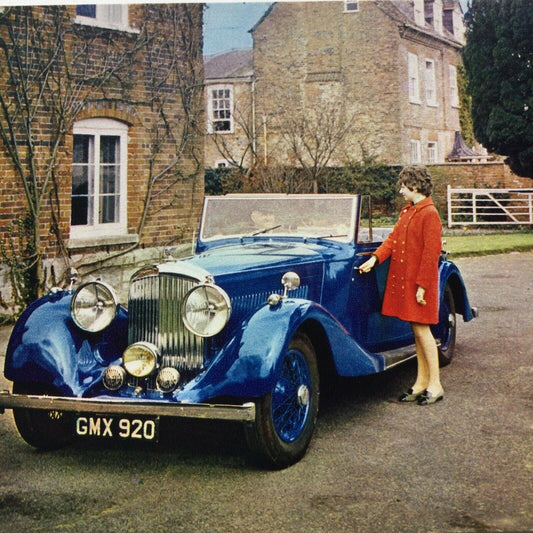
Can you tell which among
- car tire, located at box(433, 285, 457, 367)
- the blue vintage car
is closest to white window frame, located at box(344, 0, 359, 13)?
car tire, located at box(433, 285, 457, 367)

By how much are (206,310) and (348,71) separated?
959 inches

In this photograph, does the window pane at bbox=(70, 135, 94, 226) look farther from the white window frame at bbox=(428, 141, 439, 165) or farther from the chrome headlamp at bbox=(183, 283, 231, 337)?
the white window frame at bbox=(428, 141, 439, 165)

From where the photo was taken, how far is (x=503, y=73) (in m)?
19.9

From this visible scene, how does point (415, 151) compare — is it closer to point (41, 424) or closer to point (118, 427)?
point (41, 424)

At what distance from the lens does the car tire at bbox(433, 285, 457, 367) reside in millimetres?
6156

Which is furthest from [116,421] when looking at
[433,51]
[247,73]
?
[433,51]

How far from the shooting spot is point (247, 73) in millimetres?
28391

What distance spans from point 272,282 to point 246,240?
90cm

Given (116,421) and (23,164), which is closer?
(116,421)

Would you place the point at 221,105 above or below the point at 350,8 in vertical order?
below

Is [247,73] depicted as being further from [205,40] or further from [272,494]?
[272,494]

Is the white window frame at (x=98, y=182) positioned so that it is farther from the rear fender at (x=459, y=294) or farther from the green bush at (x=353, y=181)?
the green bush at (x=353, y=181)

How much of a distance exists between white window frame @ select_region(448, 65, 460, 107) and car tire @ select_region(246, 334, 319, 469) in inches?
1142

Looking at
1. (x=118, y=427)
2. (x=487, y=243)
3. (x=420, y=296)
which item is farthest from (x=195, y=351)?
(x=487, y=243)
